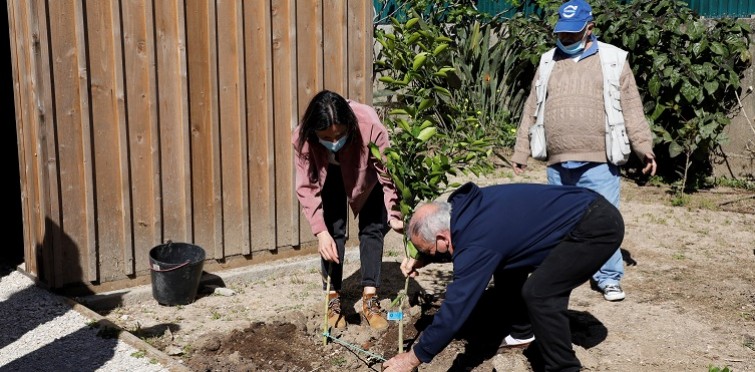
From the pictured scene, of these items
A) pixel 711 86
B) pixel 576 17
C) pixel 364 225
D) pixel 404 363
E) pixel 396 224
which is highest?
pixel 576 17

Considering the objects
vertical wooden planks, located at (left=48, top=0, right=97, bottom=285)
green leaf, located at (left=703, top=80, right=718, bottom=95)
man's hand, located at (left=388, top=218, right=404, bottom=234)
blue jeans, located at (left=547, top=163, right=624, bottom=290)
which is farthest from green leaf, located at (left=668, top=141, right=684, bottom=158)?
vertical wooden planks, located at (left=48, top=0, right=97, bottom=285)

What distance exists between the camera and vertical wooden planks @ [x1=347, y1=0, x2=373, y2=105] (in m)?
7.07

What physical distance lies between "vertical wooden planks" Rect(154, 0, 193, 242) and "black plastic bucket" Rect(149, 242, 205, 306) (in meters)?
0.23

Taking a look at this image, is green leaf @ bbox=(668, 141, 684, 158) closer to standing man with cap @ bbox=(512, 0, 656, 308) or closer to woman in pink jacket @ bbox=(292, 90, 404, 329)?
standing man with cap @ bbox=(512, 0, 656, 308)

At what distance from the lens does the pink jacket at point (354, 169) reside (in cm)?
512

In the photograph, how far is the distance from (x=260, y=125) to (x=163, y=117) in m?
0.82

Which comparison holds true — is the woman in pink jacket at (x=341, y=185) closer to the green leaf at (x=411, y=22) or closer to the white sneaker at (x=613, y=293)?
the green leaf at (x=411, y=22)

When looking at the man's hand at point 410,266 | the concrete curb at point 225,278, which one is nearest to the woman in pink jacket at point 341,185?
the man's hand at point 410,266

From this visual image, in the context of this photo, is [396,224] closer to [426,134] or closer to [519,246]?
[426,134]

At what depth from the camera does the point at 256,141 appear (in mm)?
6688

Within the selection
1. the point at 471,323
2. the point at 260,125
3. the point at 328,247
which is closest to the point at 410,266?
the point at 328,247

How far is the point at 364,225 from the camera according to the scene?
5.58 meters

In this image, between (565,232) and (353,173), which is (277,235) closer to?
(353,173)

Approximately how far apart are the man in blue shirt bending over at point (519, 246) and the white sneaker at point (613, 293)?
173cm
